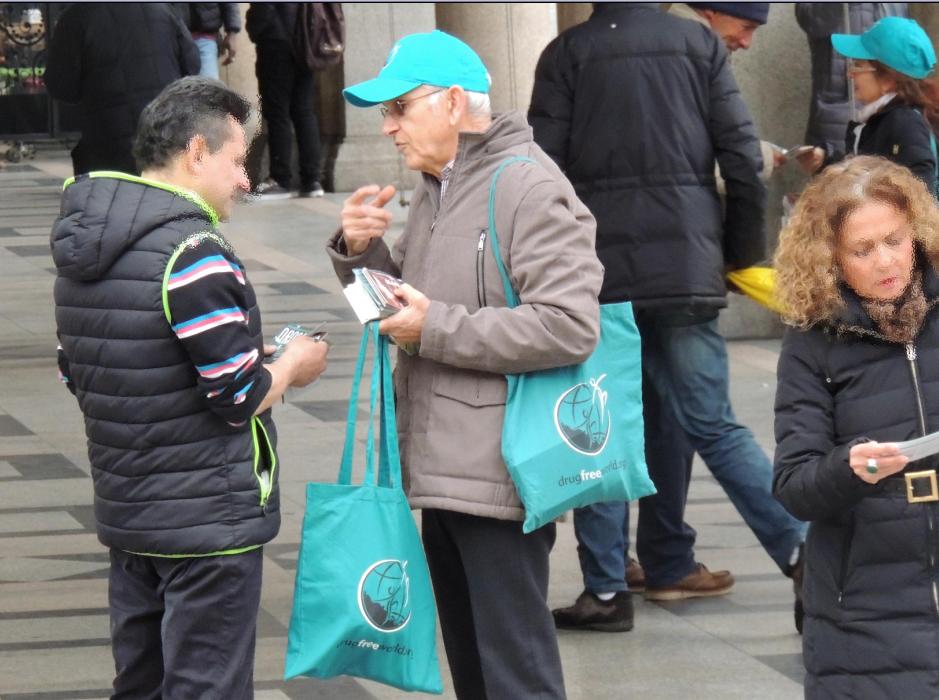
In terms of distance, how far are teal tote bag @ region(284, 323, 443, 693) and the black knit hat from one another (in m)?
2.51

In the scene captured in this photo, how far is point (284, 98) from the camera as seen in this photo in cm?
1655

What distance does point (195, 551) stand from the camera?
3.71m

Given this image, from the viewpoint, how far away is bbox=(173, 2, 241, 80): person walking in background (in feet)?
47.5

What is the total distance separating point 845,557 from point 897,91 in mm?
2828

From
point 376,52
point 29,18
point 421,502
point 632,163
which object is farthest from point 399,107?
point 29,18

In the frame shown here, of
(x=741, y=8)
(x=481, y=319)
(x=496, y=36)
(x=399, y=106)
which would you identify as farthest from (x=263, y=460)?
(x=496, y=36)

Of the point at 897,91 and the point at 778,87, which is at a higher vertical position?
the point at 897,91

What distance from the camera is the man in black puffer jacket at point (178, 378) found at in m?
3.66

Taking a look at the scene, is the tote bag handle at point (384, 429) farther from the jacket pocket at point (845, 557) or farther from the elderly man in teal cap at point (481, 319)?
the jacket pocket at point (845, 557)

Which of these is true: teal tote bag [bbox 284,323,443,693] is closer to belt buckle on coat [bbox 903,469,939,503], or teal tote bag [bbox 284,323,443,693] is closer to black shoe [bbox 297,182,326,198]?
belt buckle on coat [bbox 903,469,939,503]

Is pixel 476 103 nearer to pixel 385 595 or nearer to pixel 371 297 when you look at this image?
pixel 371 297

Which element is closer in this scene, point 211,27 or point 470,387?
point 470,387

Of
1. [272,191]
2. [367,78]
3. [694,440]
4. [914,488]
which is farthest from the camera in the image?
[367,78]

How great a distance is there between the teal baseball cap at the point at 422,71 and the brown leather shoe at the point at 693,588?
2.48 m
